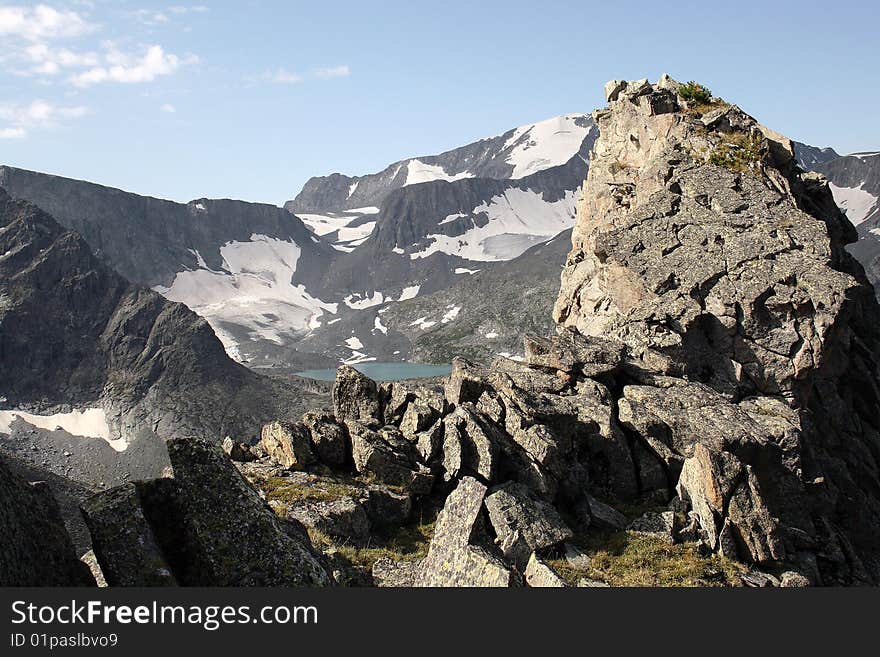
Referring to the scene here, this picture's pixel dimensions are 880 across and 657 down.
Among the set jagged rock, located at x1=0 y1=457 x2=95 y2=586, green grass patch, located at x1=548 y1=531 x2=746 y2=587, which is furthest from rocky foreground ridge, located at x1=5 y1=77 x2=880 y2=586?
jagged rock, located at x1=0 y1=457 x2=95 y2=586

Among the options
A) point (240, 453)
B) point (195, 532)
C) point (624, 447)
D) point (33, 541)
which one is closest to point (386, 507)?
point (240, 453)

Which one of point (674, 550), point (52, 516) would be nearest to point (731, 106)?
point (674, 550)

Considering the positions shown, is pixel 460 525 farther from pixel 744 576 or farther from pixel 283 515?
pixel 744 576

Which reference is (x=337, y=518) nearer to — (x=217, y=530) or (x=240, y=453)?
(x=217, y=530)

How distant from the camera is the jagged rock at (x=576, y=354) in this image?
1147 inches

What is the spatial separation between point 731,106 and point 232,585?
5353 centimetres

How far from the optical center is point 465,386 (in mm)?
27828

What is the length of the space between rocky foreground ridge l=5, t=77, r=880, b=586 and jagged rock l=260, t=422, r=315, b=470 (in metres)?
0.09

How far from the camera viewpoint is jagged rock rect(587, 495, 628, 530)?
69.8ft

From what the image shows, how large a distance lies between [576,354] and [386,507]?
12550mm

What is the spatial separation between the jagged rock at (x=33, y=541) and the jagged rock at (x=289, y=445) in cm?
1166

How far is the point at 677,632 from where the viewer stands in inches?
445

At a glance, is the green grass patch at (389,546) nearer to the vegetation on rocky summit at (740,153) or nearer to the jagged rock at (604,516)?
the jagged rock at (604,516)

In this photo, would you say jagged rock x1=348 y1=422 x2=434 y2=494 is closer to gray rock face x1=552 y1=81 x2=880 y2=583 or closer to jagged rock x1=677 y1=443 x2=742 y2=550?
gray rock face x1=552 y1=81 x2=880 y2=583
